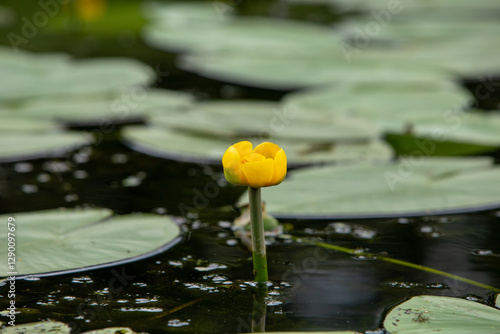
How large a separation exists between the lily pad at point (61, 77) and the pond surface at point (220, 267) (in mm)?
722

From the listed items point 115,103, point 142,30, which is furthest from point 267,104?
point 142,30

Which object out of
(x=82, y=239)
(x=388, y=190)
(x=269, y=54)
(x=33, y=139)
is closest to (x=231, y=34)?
(x=269, y=54)

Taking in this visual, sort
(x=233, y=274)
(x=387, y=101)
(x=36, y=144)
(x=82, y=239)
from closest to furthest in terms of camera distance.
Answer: (x=233, y=274)
(x=82, y=239)
(x=36, y=144)
(x=387, y=101)

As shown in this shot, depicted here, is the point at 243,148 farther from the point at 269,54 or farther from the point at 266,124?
the point at 269,54

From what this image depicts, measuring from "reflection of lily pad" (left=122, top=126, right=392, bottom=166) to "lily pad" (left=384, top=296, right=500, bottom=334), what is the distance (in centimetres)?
81

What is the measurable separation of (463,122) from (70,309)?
1.52 metres

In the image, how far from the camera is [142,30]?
13.6 ft

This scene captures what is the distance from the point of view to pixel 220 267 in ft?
4.06

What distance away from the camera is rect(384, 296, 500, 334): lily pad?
3.18ft

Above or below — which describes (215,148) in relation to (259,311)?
above

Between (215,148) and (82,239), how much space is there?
71cm

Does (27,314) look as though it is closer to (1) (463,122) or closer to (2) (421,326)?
(2) (421,326)

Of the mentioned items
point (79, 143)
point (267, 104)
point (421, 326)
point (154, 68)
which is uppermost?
point (154, 68)

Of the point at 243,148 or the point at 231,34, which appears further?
the point at 231,34
